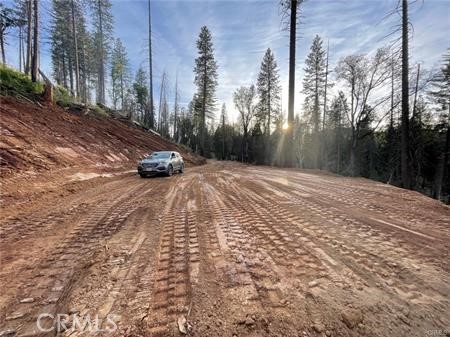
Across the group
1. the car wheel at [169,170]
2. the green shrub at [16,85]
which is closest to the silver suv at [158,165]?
the car wheel at [169,170]

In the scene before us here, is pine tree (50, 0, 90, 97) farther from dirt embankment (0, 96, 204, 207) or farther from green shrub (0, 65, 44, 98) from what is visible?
dirt embankment (0, 96, 204, 207)

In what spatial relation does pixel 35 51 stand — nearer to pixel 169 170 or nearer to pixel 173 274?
pixel 169 170

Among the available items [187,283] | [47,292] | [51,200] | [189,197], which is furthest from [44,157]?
[187,283]

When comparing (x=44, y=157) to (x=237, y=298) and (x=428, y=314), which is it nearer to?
(x=237, y=298)

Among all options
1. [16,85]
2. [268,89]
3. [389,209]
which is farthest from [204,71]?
[389,209]

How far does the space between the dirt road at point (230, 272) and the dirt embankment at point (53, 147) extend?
3665 millimetres

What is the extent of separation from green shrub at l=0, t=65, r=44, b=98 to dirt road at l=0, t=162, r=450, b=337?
11.9 meters

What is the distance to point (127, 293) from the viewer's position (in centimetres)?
237

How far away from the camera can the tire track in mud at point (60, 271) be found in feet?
6.89

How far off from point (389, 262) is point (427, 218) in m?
3.04

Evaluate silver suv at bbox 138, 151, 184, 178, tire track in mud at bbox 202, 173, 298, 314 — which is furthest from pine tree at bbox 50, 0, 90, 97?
tire track in mud at bbox 202, 173, 298, 314

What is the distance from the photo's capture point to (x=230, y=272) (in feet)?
8.98

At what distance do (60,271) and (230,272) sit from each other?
2.03 metres

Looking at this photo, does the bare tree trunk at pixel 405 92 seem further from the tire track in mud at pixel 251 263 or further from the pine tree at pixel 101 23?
the pine tree at pixel 101 23
